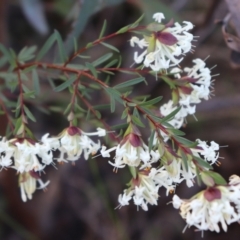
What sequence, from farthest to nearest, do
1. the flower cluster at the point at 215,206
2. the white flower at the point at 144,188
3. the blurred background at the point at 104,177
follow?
the blurred background at the point at 104,177 → the white flower at the point at 144,188 → the flower cluster at the point at 215,206

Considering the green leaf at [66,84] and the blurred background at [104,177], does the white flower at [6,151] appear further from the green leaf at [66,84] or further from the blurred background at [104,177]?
the blurred background at [104,177]

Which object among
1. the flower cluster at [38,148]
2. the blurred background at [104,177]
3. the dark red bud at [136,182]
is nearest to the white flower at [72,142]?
the flower cluster at [38,148]

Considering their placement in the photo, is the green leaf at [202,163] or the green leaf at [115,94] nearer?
the green leaf at [202,163]

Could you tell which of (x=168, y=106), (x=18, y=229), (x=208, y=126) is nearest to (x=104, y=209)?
(x=18, y=229)

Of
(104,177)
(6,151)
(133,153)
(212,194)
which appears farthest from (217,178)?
(104,177)

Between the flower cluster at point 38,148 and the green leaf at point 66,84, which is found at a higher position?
the green leaf at point 66,84

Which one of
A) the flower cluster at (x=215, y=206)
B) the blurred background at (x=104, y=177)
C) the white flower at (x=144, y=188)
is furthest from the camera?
the blurred background at (x=104, y=177)

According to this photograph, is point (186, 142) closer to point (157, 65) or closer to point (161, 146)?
point (161, 146)

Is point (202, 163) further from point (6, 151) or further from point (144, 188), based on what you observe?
point (6, 151)
